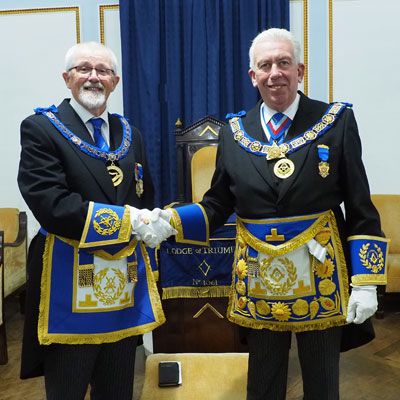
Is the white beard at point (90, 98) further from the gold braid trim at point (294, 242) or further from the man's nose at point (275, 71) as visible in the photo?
the gold braid trim at point (294, 242)

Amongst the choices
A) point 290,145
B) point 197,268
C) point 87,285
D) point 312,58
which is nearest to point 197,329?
point 197,268

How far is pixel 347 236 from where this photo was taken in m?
1.57

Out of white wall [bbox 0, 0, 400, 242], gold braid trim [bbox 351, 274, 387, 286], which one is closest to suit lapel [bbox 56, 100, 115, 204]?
gold braid trim [bbox 351, 274, 387, 286]

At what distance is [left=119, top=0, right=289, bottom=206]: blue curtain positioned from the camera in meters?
3.91

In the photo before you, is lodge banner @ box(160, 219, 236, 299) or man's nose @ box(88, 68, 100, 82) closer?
man's nose @ box(88, 68, 100, 82)

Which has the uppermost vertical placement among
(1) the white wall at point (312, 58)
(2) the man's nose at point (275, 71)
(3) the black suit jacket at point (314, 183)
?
(1) the white wall at point (312, 58)

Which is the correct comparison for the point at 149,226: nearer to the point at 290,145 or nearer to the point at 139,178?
the point at 139,178

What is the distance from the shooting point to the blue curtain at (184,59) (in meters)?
3.91

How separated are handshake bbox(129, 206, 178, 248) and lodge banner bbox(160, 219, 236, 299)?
3.52 feet

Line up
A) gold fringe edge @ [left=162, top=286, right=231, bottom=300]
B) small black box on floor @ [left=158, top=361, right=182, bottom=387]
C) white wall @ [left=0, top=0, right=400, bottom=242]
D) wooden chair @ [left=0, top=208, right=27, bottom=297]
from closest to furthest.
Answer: small black box on floor @ [left=158, top=361, right=182, bottom=387], gold fringe edge @ [left=162, top=286, right=231, bottom=300], wooden chair @ [left=0, top=208, right=27, bottom=297], white wall @ [left=0, top=0, right=400, bottom=242]

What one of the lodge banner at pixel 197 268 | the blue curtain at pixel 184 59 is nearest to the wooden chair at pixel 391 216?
the blue curtain at pixel 184 59

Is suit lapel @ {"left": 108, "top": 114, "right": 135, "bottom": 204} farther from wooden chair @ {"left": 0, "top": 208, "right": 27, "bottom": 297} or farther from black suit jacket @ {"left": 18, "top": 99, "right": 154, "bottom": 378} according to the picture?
wooden chair @ {"left": 0, "top": 208, "right": 27, "bottom": 297}

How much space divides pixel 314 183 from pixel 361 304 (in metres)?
0.41

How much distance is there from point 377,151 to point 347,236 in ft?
8.91
